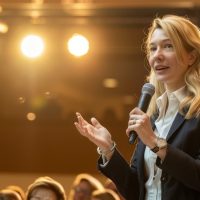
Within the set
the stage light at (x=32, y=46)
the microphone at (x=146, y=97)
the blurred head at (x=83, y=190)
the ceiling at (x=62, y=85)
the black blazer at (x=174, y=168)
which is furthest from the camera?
the stage light at (x=32, y=46)

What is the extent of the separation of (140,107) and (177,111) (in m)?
0.14

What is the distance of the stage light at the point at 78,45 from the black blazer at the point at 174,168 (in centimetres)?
381

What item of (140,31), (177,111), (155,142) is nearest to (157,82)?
(177,111)

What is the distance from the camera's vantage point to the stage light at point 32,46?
5688mm

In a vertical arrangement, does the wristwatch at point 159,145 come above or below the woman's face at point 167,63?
below

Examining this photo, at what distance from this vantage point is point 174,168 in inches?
66.5

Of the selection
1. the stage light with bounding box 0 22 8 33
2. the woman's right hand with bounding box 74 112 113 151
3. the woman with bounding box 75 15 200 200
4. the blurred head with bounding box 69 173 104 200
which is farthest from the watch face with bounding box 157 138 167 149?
the stage light with bounding box 0 22 8 33

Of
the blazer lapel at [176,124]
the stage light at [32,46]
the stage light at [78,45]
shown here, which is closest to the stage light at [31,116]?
the stage light at [32,46]

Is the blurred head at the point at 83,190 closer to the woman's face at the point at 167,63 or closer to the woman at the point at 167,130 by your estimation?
the woman at the point at 167,130

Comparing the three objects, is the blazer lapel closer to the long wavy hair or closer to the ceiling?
the long wavy hair

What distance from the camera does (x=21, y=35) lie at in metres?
5.68

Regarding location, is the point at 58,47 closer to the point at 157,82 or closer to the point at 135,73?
the point at 135,73

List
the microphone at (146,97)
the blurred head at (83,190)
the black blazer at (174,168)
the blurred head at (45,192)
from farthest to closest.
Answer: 1. the blurred head at (83,190)
2. the blurred head at (45,192)
3. the microphone at (146,97)
4. the black blazer at (174,168)

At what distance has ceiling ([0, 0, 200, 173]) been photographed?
5586mm
